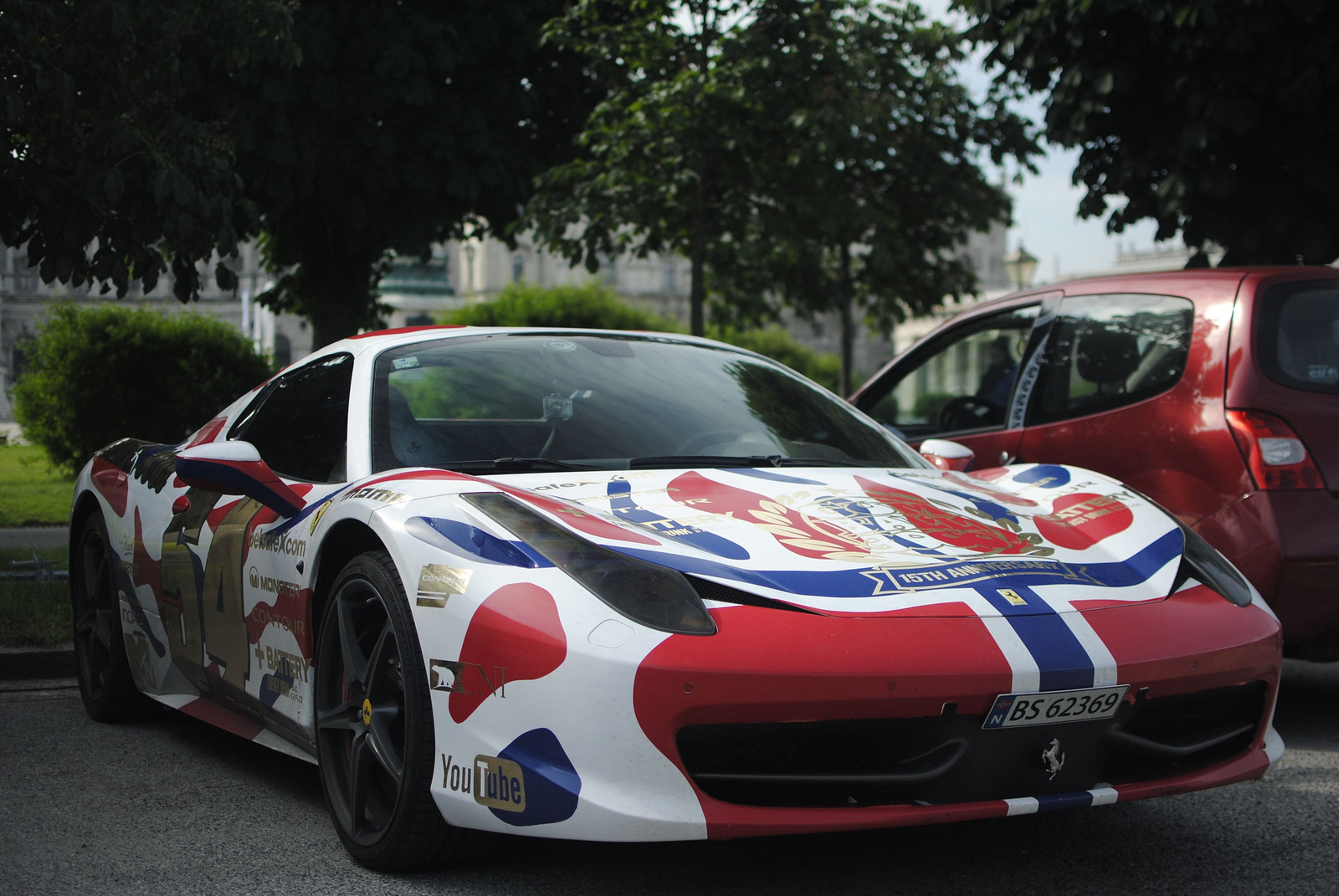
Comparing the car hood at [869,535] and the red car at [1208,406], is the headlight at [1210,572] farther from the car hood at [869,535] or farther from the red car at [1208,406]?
the red car at [1208,406]

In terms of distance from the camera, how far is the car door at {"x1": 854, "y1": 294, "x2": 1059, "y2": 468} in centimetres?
577

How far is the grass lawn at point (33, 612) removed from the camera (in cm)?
566

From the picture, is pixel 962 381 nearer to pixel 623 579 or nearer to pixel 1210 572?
pixel 1210 572

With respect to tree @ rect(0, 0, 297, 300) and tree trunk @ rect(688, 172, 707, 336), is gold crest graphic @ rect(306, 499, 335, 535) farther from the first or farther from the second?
tree trunk @ rect(688, 172, 707, 336)

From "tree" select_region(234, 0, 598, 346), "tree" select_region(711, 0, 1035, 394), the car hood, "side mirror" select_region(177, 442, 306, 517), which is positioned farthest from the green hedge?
the car hood

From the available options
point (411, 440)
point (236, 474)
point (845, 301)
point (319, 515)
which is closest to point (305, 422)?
point (236, 474)

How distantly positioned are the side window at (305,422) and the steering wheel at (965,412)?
3006mm

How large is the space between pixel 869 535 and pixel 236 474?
1.63 meters

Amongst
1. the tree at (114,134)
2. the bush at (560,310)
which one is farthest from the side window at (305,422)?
the bush at (560,310)

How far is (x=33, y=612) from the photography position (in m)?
5.97

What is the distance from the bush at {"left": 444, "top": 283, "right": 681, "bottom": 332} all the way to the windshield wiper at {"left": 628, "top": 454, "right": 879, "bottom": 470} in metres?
28.0

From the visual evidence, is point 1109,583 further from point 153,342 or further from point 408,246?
point 153,342

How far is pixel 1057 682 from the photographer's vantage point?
2.66 meters

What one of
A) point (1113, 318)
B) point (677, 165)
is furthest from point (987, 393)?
point (677, 165)
